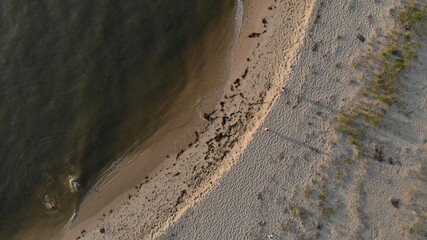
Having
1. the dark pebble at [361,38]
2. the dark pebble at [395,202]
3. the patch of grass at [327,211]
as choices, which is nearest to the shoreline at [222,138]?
the dark pebble at [361,38]

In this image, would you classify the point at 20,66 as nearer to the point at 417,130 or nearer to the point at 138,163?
the point at 138,163

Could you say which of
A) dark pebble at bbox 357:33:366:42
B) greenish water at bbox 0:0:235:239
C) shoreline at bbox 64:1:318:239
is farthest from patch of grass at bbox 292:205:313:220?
dark pebble at bbox 357:33:366:42

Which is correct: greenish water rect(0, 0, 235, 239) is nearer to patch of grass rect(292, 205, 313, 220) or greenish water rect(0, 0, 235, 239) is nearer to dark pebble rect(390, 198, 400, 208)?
patch of grass rect(292, 205, 313, 220)

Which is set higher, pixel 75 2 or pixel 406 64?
pixel 75 2

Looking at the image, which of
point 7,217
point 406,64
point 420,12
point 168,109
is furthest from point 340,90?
point 7,217

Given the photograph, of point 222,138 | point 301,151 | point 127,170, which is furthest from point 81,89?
point 301,151
